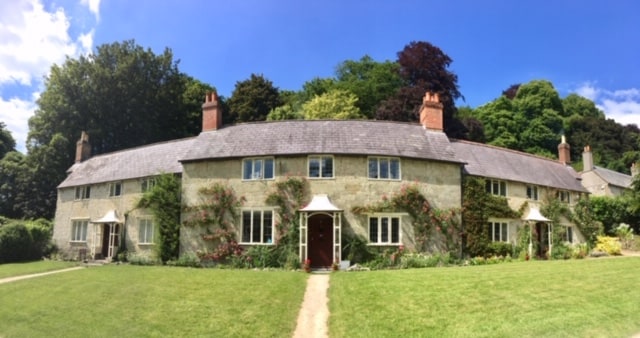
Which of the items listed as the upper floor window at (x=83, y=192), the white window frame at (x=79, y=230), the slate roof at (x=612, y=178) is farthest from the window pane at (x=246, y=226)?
the slate roof at (x=612, y=178)

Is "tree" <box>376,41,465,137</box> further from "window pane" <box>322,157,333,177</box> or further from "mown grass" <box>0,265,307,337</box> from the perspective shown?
"mown grass" <box>0,265,307,337</box>

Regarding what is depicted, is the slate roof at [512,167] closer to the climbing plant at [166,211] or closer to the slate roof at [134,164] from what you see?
the climbing plant at [166,211]

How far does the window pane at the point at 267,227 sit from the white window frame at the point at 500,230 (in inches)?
482

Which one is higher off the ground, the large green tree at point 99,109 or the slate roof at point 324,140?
the large green tree at point 99,109

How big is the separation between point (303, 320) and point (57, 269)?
17.7m

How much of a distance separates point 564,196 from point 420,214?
13.5 metres

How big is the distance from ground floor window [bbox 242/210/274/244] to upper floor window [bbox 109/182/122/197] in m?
11.0

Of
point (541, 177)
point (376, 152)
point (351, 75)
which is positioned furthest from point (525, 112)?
point (376, 152)

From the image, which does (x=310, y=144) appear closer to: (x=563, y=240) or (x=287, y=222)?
(x=287, y=222)

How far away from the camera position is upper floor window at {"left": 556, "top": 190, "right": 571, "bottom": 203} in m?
30.0

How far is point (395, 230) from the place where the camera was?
23000mm

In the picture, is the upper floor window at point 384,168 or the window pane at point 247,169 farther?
the window pane at point 247,169

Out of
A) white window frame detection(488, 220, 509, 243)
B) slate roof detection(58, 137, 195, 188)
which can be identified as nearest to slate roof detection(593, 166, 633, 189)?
white window frame detection(488, 220, 509, 243)

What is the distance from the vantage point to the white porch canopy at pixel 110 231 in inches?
1100
